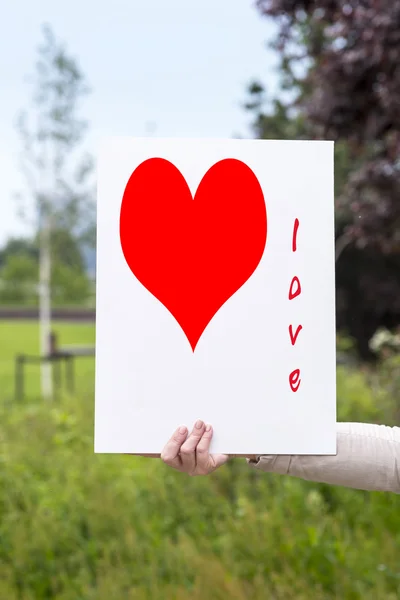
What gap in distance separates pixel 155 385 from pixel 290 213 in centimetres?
40

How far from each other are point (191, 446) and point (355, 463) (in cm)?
34

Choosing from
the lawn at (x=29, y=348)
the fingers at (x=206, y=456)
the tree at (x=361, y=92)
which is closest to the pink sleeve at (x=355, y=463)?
the fingers at (x=206, y=456)

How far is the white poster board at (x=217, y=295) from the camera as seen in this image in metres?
1.24

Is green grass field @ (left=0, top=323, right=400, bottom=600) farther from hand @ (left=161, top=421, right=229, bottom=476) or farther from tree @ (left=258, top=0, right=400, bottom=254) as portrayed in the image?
hand @ (left=161, top=421, right=229, bottom=476)

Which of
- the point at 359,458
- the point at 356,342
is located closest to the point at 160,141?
the point at 359,458

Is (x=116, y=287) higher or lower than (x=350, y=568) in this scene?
higher

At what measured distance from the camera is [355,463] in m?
1.34

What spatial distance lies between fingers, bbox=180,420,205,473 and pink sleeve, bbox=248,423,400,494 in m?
Result: 0.18

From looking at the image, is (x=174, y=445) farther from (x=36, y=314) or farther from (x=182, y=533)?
(x=36, y=314)

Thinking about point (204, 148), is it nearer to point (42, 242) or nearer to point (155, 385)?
point (155, 385)

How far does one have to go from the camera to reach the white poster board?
1243 millimetres

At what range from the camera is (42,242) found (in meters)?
13.7

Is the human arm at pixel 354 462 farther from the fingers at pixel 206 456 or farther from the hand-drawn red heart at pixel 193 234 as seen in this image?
the hand-drawn red heart at pixel 193 234

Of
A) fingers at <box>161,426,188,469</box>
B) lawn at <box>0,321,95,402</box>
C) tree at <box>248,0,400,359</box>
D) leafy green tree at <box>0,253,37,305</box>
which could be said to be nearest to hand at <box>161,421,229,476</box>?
fingers at <box>161,426,188,469</box>
